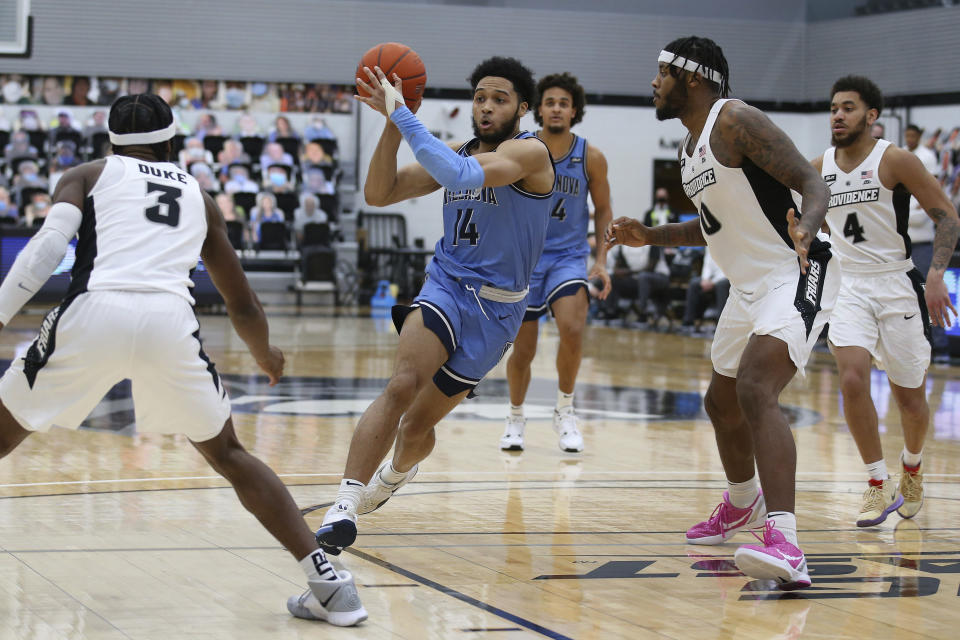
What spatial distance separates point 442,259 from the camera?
4.73m

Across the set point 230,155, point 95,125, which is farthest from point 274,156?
point 95,125

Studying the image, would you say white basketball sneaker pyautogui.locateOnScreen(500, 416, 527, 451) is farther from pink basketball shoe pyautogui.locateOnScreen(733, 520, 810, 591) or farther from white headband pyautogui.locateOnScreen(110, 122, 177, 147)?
white headband pyautogui.locateOnScreen(110, 122, 177, 147)

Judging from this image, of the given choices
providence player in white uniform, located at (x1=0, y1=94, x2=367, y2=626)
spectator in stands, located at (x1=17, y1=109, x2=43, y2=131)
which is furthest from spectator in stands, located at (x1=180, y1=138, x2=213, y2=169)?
providence player in white uniform, located at (x1=0, y1=94, x2=367, y2=626)

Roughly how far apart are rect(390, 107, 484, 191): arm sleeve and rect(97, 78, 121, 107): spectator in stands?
18.4 m

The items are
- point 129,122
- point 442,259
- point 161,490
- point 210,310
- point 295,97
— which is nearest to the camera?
point 129,122

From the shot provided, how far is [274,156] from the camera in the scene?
20.3 meters

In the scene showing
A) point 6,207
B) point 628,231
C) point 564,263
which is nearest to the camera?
point 628,231

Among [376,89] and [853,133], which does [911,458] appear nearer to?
[853,133]

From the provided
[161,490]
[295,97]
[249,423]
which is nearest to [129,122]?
[161,490]

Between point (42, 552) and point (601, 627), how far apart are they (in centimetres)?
202

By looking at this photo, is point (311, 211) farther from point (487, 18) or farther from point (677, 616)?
point (677, 616)

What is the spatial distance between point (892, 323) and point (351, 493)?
8.85 ft

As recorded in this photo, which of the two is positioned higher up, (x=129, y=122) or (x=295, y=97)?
(x=295, y=97)

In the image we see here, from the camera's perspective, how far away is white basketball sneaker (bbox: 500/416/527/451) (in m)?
6.99
